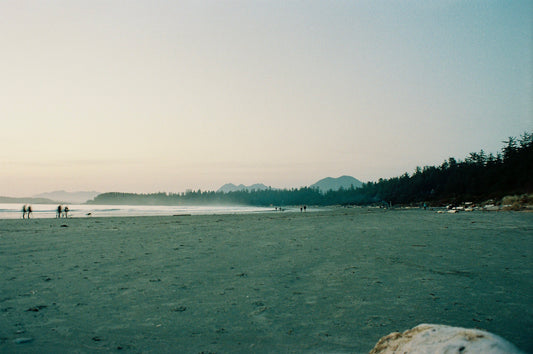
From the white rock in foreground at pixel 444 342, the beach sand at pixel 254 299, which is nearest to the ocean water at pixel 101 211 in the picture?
the beach sand at pixel 254 299

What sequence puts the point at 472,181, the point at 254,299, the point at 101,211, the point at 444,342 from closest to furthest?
the point at 444,342 → the point at 254,299 → the point at 101,211 → the point at 472,181

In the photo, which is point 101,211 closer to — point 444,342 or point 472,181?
point 444,342

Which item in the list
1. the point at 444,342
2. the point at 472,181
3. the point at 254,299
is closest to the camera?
the point at 444,342

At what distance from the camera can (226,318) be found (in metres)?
4.72

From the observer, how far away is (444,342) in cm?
279

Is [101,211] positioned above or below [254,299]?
above

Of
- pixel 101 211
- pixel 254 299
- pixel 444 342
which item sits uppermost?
pixel 101 211

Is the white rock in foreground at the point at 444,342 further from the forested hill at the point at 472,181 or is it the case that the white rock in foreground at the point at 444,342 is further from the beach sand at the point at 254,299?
the forested hill at the point at 472,181

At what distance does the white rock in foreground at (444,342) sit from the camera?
252 centimetres

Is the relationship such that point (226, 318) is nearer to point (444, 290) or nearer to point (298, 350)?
point (298, 350)

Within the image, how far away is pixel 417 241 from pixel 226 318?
9.67 meters

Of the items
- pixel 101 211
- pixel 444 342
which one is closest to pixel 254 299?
pixel 444 342

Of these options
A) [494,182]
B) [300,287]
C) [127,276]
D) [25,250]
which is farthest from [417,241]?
[494,182]

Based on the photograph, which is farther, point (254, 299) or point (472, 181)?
point (472, 181)
